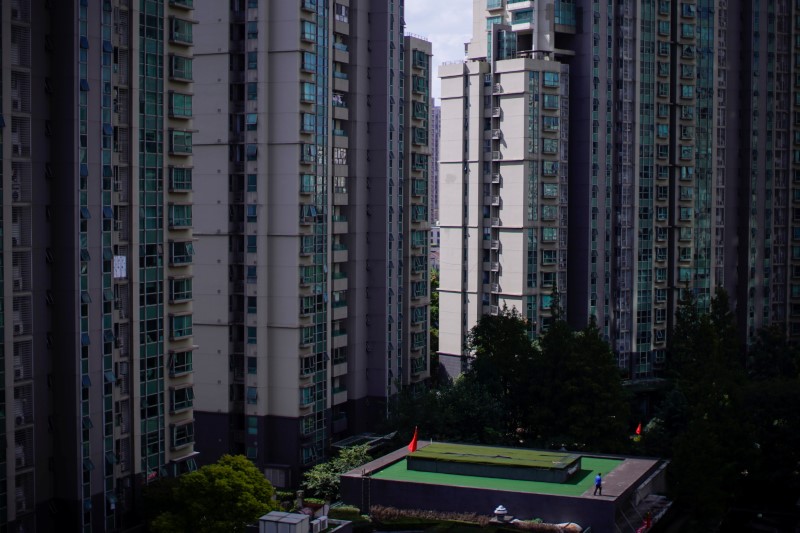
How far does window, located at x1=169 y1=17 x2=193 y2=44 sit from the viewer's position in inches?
→ 2077

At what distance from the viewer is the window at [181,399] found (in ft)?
174

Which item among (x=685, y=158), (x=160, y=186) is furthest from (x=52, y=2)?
(x=685, y=158)

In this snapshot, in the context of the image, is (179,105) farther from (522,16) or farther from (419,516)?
(522,16)

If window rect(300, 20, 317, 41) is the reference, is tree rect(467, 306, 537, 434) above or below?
below

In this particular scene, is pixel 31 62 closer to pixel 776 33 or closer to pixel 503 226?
pixel 503 226

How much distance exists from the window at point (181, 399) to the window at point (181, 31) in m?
16.6

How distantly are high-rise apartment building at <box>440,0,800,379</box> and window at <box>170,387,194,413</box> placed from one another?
33.5m

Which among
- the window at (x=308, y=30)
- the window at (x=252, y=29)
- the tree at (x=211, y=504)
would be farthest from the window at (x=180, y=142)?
the tree at (x=211, y=504)

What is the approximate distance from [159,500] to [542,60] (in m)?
47.9

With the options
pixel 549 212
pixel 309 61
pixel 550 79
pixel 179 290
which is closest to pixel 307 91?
pixel 309 61

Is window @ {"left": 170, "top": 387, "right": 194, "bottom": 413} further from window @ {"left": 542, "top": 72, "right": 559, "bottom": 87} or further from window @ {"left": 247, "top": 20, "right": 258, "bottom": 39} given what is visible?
window @ {"left": 542, "top": 72, "right": 559, "bottom": 87}

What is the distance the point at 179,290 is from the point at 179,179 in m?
5.29

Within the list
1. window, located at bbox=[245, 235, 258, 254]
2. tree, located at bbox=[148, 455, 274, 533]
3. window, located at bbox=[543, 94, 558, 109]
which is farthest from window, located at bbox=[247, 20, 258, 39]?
window, located at bbox=[543, 94, 558, 109]

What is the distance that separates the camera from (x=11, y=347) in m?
44.4
